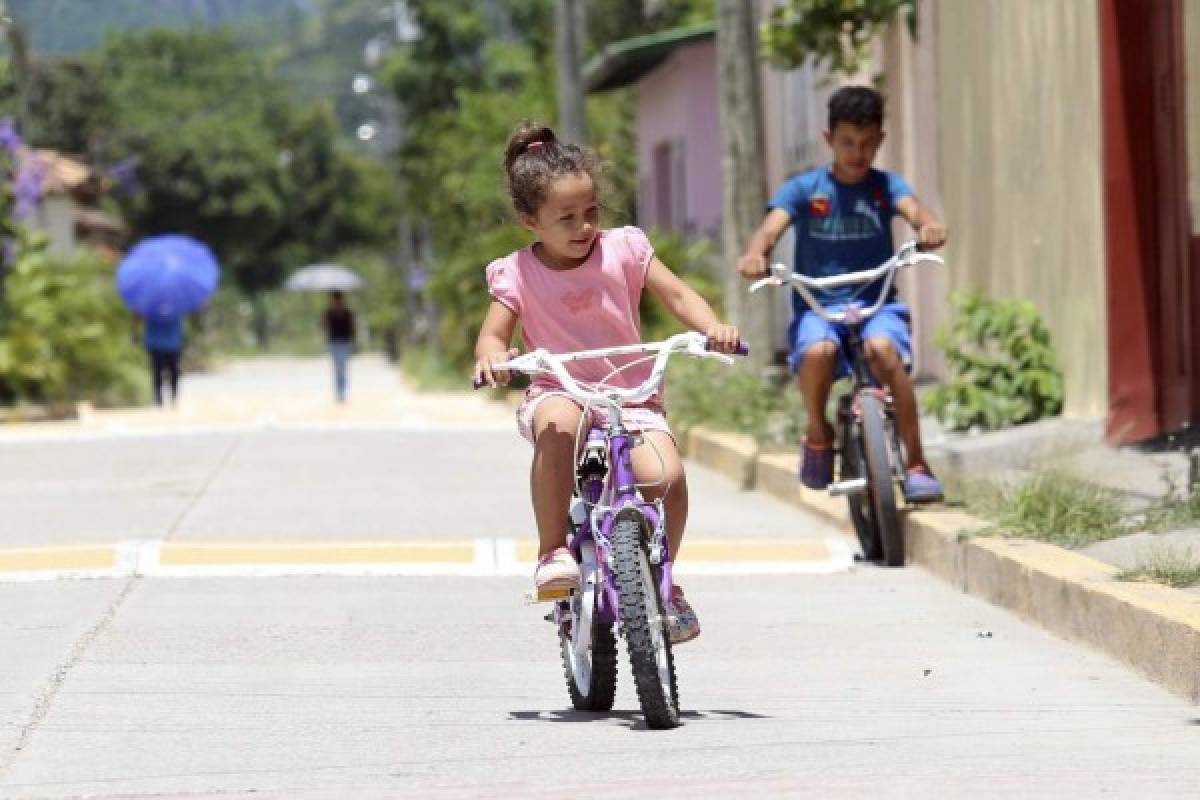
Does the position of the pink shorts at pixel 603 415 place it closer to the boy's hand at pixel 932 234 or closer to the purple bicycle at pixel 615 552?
the purple bicycle at pixel 615 552

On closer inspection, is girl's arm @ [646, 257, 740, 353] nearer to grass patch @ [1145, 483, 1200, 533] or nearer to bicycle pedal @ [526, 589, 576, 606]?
bicycle pedal @ [526, 589, 576, 606]

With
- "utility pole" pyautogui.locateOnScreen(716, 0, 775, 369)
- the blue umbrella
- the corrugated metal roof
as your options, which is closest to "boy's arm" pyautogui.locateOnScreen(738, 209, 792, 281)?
"utility pole" pyautogui.locateOnScreen(716, 0, 775, 369)

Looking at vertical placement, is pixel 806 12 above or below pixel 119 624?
above

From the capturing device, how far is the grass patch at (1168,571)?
26.5 feet

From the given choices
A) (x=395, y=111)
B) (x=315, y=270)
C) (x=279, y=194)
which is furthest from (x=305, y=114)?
(x=395, y=111)

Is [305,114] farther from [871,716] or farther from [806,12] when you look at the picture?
[871,716]

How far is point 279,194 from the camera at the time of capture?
86.2 metres

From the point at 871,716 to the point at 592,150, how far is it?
1663 mm

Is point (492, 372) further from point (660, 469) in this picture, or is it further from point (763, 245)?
point (763, 245)

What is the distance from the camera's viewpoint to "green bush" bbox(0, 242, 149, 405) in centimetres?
2889

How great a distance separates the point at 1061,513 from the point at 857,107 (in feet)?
5.85

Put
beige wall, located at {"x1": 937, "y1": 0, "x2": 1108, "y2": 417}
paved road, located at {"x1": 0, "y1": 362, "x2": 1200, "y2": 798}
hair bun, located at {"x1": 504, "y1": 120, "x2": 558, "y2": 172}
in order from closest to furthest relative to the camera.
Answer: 1. paved road, located at {"x1": 0, "y1": 362, "x2": 1200, "y2": 798}
2. hair bun, located at {"x1": 504, "y1": 120, "x2": 558, "y2": 172}
3. beige wall, located at {"x1": 937, "y1": 0, "x2": 1108, "y2": 417}

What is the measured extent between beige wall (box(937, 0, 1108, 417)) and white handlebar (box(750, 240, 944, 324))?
3063mm

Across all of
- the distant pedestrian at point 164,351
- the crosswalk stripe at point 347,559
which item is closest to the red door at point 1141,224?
the crosswalk stripe at point 347,559
